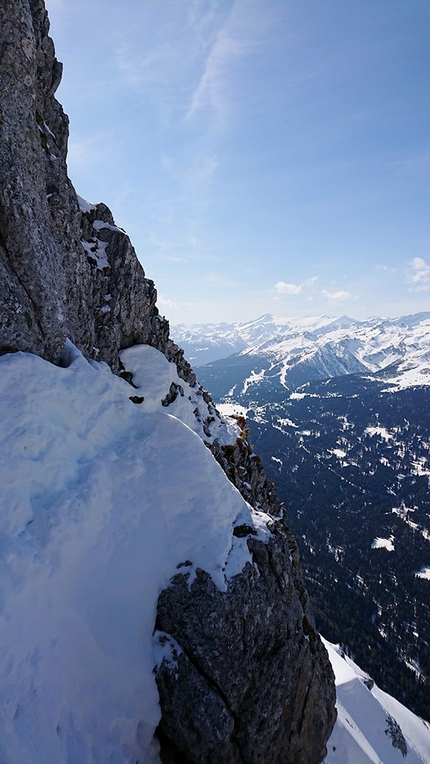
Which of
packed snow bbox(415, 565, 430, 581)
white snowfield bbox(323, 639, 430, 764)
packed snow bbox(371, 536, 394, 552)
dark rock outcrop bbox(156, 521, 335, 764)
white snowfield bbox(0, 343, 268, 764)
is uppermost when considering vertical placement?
white snowfield bbox(0, 343, 268, 764)

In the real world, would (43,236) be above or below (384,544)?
above

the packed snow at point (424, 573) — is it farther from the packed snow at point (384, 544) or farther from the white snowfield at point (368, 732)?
the white snowfield at point (368, 732)

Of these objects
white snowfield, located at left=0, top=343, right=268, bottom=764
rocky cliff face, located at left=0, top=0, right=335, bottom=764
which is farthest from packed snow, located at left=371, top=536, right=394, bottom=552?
white snowfield, located at left=0, top=343, right=268, bottom=764

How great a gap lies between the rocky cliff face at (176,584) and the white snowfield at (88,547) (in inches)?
39.5

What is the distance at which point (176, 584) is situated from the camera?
15.3 m

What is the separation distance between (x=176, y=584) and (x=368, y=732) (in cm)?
4326

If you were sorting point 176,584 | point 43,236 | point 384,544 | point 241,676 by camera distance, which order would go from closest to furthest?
point 241,676 → point 176,584 → point 43,236 → point 384,544

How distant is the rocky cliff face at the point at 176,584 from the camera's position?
13.6 metres

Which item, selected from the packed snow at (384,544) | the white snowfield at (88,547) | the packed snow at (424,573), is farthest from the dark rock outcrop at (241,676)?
the packed snow at (384,544)

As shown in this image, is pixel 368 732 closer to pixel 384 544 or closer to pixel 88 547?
pixel 88 547

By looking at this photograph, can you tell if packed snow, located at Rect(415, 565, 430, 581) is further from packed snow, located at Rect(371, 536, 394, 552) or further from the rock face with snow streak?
the rock face with snow streak

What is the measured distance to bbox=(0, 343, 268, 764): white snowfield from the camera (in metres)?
11.5

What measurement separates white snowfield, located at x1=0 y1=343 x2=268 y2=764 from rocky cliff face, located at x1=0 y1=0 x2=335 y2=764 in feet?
3.29

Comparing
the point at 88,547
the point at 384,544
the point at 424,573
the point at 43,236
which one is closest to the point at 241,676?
the point at 88,547
